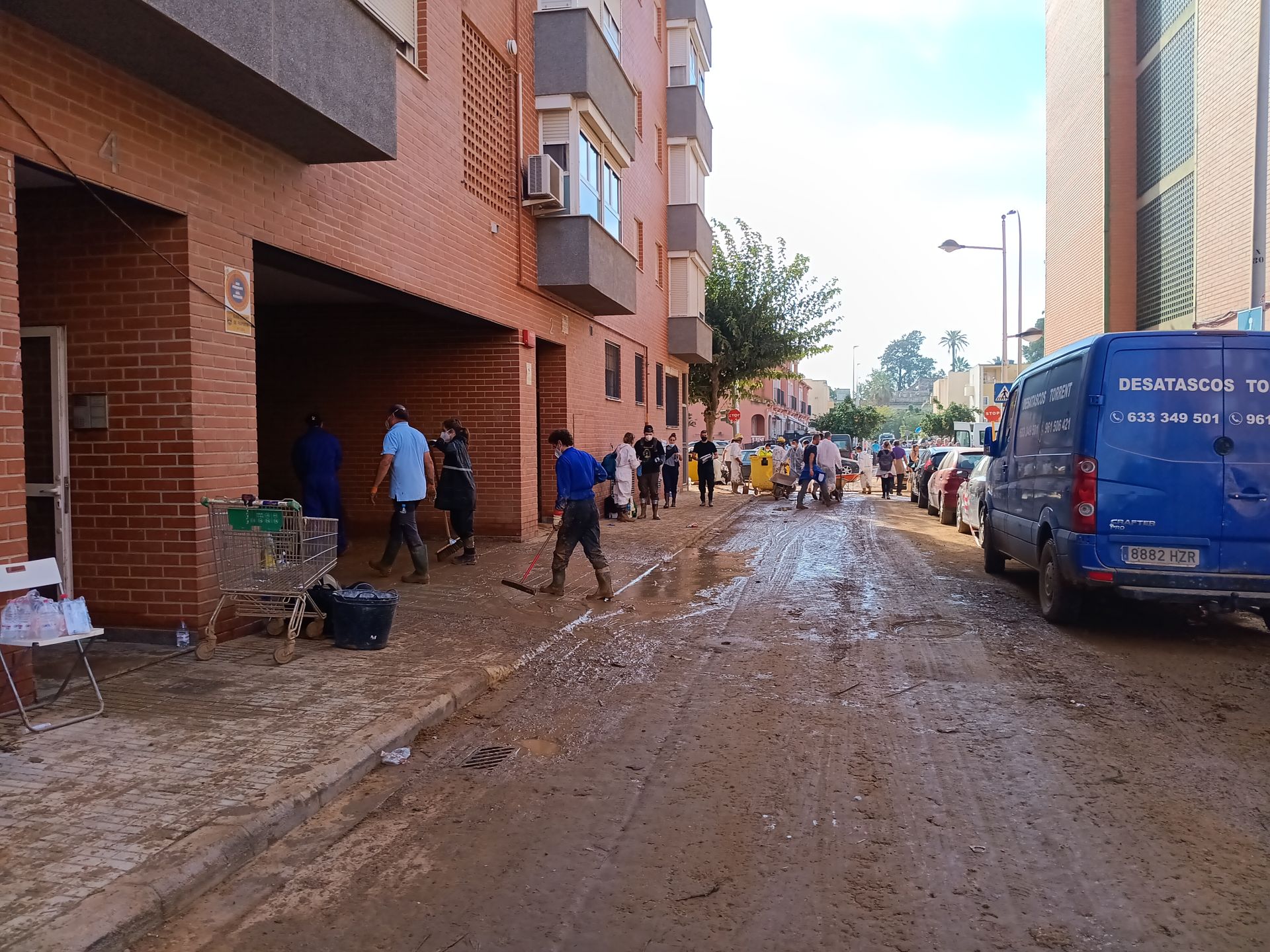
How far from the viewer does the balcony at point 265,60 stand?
5.44 meters

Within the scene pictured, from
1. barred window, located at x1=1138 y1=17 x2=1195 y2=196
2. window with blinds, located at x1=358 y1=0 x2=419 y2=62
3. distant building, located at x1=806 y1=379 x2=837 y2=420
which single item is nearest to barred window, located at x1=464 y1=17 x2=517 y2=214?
window with blinds, located at x1=358 y1=0 x2=419 y2=62

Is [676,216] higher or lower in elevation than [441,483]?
higher

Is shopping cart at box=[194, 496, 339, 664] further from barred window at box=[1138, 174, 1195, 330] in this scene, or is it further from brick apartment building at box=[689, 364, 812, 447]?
brick apartment building at box=[689, 364, 812, 447]

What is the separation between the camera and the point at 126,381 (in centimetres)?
679

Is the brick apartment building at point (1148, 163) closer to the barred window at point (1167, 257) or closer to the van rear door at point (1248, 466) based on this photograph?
the barred window at point (1167, 257)

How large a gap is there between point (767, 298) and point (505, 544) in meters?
22.7

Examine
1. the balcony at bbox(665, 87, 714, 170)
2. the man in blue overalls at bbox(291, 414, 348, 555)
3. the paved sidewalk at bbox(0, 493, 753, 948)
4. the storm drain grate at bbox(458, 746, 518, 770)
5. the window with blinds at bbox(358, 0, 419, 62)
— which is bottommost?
the storm drain grate at bbox(458, 746, 518, 770)

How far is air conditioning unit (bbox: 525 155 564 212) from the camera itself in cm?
1331

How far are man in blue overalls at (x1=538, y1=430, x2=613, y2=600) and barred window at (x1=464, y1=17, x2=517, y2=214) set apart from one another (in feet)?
14.2

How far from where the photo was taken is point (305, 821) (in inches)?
165

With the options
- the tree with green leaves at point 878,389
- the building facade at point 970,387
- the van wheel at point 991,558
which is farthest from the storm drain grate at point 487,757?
the tree with green leaves at point 878,389

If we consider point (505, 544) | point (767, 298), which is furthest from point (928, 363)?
point (505, 544)

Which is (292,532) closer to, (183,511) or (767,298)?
(183,511)

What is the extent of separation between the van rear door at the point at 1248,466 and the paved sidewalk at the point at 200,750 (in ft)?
17.9
